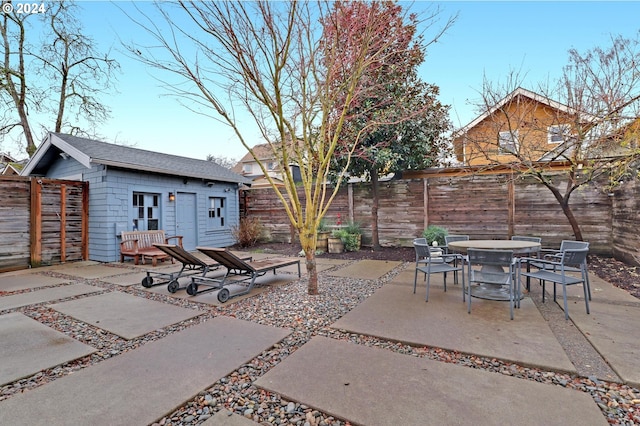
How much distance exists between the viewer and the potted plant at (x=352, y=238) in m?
8.56

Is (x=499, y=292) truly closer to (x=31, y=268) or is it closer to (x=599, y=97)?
(x=599, y=97)

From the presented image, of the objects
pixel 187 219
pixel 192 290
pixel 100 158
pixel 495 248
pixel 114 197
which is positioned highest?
pixel 100 158

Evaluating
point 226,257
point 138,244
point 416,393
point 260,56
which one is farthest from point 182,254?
point 416,393

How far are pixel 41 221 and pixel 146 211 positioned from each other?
219 cm

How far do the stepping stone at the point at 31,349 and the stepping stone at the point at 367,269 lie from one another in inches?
156

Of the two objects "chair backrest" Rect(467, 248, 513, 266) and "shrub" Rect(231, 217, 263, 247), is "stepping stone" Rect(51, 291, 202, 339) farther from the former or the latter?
"shrub" Rect(231, 217, 263, 247)

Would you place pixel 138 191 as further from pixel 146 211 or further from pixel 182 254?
pixel 182 254

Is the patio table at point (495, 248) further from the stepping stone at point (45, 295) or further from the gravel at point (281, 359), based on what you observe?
the stepping stone at point (45, 295)

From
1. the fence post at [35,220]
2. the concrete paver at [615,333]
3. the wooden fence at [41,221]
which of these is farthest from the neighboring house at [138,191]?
the concrete paver at [615,333]

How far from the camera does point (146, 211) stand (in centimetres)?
849

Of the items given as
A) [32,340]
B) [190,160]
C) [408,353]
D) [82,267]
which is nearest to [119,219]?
[82,267]

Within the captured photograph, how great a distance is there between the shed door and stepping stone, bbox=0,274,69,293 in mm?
3570

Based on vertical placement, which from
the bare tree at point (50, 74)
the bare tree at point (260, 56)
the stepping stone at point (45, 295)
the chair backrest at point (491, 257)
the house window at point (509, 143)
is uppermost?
the bare tree at point (50, 74)

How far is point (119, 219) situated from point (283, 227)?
4782 millimetres
